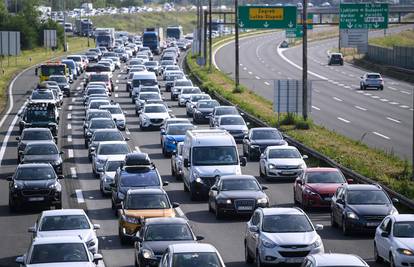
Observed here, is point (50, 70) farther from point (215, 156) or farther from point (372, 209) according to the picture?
point (372, 209)

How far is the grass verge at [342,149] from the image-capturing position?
124ft

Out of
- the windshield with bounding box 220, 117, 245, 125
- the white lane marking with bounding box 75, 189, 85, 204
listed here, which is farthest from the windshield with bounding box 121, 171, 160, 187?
the windshield with bounding box 220, 117, 245, 125

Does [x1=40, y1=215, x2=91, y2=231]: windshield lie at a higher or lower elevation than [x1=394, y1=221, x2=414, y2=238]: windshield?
lower

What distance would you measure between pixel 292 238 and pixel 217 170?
12.6 metres

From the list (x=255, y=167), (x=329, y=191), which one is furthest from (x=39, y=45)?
(x=329, y=191)

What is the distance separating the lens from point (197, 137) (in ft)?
126

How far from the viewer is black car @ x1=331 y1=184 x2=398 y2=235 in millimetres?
29344

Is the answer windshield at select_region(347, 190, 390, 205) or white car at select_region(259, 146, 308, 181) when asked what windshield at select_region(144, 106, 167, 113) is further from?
windshield at select_region(347, 190, 390, 205)

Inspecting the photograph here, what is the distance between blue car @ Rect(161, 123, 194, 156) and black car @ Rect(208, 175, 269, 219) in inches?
621

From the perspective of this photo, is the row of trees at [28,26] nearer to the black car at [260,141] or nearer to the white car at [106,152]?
the black car at [260,141]

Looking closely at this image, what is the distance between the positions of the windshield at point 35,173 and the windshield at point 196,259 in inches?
609

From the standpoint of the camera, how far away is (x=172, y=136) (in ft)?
164

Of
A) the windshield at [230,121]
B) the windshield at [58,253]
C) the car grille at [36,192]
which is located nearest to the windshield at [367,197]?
the windshield at [58,253]

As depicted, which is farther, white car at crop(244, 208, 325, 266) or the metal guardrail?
the metal guardrail
